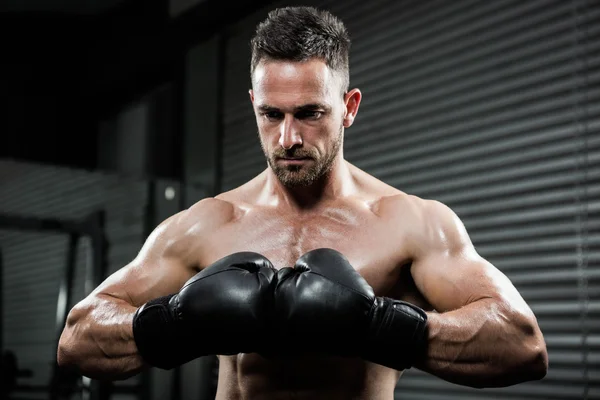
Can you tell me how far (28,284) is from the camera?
12.7 ft

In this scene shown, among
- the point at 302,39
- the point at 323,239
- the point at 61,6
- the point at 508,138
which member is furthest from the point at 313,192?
the point at 61,6

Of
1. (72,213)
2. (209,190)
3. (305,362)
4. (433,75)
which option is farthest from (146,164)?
(305,362)

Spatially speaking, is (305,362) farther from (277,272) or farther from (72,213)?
(72,213)

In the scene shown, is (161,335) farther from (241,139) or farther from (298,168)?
(241,139)

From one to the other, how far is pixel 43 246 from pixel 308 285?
107 inches

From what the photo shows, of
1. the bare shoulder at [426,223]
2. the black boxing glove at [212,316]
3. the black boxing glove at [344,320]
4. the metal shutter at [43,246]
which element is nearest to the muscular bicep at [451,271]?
the bare shoulder at [426,223]

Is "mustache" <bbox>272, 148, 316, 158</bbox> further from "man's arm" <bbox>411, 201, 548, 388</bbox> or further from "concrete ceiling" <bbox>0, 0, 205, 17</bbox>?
"concrete ceiling" <bbox>0, 0, 205, 17</bbox>

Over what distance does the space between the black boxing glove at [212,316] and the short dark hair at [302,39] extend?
0.52 m

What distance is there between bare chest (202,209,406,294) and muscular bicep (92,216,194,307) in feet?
0.24

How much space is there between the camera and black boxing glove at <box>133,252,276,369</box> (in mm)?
1405

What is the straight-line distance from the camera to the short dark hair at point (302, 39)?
175cm

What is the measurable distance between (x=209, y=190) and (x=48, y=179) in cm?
98

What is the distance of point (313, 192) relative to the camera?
1905mm

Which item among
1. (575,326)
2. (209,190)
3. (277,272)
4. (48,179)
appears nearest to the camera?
(277,272)
